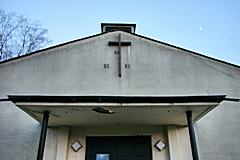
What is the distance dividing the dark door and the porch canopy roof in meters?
0.91

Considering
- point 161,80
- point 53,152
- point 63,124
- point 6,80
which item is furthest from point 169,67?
point 6,80

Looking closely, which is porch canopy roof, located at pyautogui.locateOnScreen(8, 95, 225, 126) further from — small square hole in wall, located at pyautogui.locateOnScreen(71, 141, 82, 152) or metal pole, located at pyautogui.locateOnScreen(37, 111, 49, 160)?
small square hole in wall, located at pyautogui.locateOnScreen(71, 141, 82, 152)

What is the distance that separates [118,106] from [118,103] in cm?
10

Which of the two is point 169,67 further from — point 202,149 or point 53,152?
point 53,152

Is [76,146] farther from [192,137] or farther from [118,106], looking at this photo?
[192,137]

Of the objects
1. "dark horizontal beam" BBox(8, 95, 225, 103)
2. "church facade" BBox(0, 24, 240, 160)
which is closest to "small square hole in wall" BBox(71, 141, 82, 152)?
"church facade" BBox(0, 24, 240, 160)

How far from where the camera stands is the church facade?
6.14 meters

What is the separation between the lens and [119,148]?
24.5 ft

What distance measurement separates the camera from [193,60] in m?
8.66

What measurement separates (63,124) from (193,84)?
421 centimetres

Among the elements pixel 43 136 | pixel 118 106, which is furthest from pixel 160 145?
pixel 43 136

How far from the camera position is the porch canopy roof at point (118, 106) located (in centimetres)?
577

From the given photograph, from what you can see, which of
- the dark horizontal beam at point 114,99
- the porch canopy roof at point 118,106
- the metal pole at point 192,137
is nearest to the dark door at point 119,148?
the porch canopy roof at point 118,106

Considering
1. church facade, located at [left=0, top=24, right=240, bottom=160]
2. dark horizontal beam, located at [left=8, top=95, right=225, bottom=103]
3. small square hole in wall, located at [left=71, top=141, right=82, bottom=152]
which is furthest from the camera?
small square hole in wall, located at [left=71, top=141, right=82, bottom=152]
